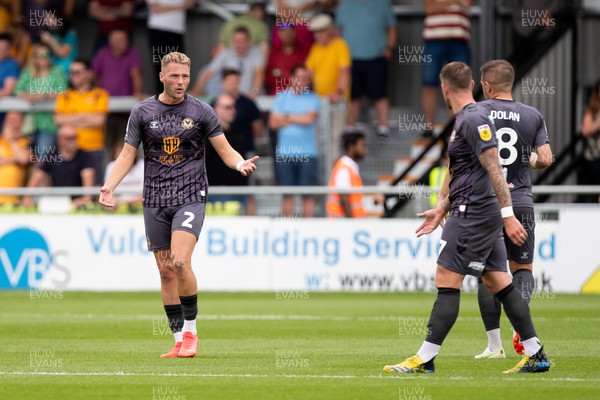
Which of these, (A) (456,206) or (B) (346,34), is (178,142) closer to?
(A) (456,206)

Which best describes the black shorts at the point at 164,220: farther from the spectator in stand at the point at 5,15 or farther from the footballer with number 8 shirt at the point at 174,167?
the spectator in stand at the point at 5,15

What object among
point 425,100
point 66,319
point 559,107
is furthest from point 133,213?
point 559,107

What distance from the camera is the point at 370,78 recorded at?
22203mm

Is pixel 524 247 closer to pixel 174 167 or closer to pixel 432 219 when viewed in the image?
Result: pixel 432 219

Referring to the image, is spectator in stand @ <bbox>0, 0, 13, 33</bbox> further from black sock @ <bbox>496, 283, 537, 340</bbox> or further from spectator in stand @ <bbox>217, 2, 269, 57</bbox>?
black sock @ <bbox>496, 283, 537, 340</bbox>

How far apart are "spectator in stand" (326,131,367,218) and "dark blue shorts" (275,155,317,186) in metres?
1.05

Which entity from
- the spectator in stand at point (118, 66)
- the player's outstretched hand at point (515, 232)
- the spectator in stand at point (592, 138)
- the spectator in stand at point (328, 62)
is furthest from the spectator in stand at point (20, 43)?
the player's outstretched hand at point (515, 232)

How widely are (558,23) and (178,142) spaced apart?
1216 cm

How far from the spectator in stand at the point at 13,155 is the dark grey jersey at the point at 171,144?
11714 millimetres

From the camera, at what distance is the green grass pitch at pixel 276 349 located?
8.66 m

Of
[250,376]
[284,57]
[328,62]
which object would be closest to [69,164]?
[284,57]

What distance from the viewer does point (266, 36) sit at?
22.7 meters

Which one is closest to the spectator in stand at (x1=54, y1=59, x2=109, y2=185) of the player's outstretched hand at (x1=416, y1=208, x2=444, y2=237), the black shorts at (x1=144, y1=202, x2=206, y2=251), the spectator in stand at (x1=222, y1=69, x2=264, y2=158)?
the spectator in stand at (x1=222, y1=69, x2=264, y2=158)

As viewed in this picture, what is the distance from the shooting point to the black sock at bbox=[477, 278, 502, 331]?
10703 mm
